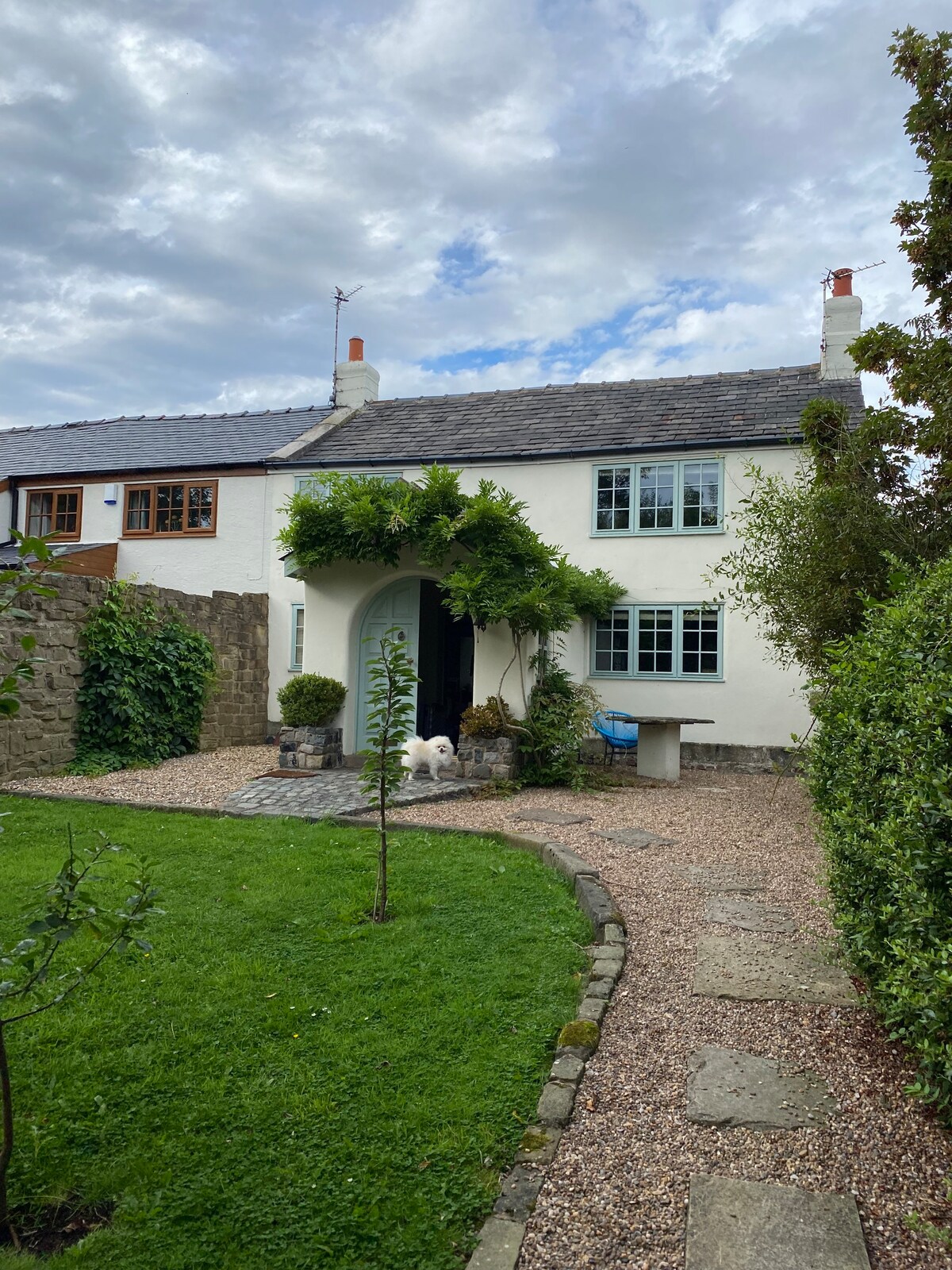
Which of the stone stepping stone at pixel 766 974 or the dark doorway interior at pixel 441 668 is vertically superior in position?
the dark doorway interior at pixel 441 668

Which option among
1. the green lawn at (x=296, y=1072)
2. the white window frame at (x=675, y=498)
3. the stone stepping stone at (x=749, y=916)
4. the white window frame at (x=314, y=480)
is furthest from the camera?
the white window frame at (x=314, y=480)

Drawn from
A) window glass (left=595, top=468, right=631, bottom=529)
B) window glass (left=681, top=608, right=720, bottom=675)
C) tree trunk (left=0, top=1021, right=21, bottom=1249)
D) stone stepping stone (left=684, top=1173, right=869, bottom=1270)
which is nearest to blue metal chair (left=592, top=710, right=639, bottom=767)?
window glass (left=681, top=608, right=720, bottom=675)

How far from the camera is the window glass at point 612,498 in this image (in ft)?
47.5

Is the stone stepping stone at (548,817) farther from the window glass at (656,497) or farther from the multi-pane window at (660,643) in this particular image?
the window glass at (656,497)

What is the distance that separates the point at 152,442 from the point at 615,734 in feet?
43.8

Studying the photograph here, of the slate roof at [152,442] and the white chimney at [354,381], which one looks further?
the white chimney at [354,381]

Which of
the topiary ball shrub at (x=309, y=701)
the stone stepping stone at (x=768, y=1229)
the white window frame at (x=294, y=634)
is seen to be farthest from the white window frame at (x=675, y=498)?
the stone stepping stone at (x=768, y=1229)

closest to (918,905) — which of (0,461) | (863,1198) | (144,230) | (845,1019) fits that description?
(863,1198)

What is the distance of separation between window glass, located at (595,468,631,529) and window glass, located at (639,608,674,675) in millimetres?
1694

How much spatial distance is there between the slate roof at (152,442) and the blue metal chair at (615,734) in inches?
359

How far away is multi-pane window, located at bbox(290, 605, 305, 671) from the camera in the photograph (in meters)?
15.7

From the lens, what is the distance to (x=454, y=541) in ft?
36.2

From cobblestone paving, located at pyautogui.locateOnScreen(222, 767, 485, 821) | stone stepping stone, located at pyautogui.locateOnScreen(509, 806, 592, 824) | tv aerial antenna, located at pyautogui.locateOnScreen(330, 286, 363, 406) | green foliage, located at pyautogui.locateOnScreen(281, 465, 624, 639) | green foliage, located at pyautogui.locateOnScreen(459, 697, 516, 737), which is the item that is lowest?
stone stepping stone, located at pyautogui.locateOnScreen(509, 806, 592, 824)

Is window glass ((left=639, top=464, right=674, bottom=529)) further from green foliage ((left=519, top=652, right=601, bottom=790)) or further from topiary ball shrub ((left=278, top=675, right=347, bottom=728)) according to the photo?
topiary ball shrub ((left=278, top=675, right=347, bottom=728))
